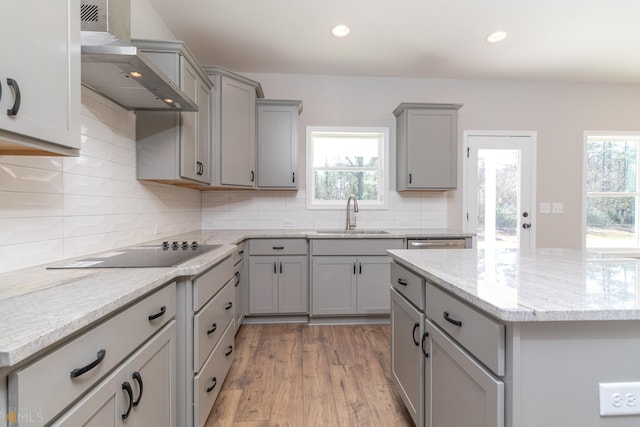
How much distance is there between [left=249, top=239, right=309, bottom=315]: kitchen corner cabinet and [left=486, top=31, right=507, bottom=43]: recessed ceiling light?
102 inches

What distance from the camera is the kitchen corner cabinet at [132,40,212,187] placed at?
189 centimetres

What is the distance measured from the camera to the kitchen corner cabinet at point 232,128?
103 inches

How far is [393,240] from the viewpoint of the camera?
9.35ft

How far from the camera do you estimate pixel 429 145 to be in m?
3.19

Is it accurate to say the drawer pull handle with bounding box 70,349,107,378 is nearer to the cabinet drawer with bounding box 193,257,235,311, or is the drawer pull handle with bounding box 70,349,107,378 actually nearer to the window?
the cabinet drawer with bounding box 193,257,235,311

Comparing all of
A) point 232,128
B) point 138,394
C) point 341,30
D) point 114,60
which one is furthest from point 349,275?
point 114,60

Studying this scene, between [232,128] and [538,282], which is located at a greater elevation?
[232,128]

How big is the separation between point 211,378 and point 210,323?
30 cm

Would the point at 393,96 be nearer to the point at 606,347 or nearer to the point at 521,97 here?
the point at 521,97

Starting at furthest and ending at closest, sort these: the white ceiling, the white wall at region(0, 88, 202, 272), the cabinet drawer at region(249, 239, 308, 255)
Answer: the cabinet drawer at region(249, 239, 308, 255)
the white ceiling
the white wall at region(0, 88, 202, 272)

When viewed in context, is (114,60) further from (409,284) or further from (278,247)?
(278,247)

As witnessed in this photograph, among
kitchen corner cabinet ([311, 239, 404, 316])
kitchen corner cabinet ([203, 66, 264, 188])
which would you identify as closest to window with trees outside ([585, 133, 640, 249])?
kitchen corner cabinet ([311, 239, 404, 316])

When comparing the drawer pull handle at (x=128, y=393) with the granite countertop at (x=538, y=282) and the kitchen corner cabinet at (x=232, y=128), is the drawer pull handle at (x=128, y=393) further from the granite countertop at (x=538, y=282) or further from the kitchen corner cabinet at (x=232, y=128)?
the kitchen corner cabinet at (x=232, y=128)

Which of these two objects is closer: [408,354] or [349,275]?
[408,354]
